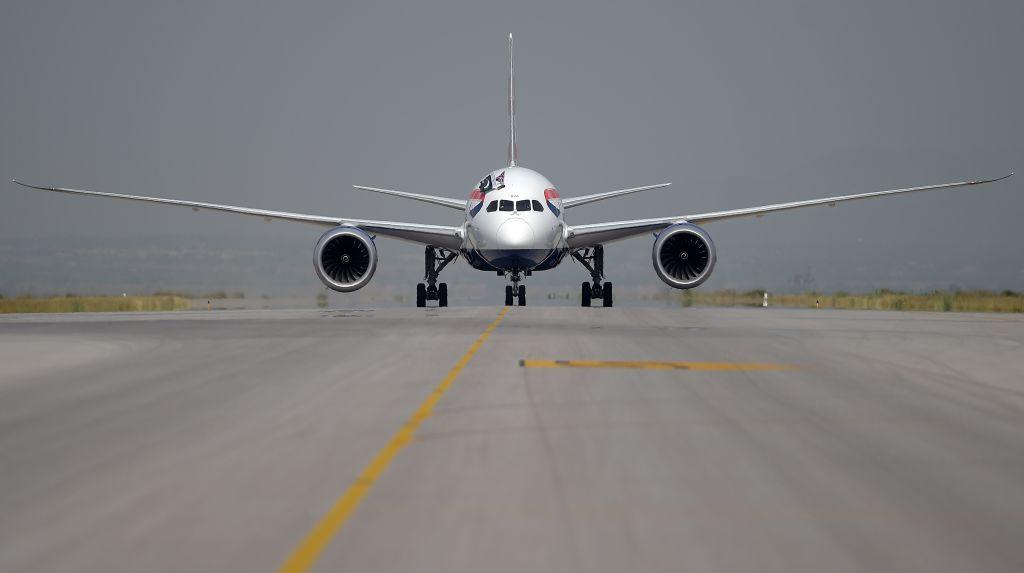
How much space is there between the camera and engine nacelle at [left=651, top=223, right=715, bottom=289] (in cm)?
3231

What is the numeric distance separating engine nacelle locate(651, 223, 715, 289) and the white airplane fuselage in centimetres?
310

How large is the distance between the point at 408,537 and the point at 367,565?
0.54 metres

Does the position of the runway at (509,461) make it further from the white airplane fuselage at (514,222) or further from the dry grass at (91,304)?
the dry grass at (91,304)

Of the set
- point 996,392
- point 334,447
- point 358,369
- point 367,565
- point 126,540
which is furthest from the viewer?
point 358,369

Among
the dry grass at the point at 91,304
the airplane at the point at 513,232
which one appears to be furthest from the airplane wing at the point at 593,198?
the dry grass at the point at 91,304

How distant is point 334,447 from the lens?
28.1 ft

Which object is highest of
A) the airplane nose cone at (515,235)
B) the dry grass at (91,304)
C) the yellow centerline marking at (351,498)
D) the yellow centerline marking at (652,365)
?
the airplane nose cone at (515,235)

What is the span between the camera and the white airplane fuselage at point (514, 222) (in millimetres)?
31250

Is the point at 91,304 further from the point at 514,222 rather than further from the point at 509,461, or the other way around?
the point at 509,461

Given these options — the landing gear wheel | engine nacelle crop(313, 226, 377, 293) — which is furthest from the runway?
the landing gear wheel

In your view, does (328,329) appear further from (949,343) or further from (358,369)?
(949,343)

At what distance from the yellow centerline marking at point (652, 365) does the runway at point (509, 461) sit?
103 mm

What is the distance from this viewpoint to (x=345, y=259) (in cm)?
3253

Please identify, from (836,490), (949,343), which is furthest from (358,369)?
(949,343)
